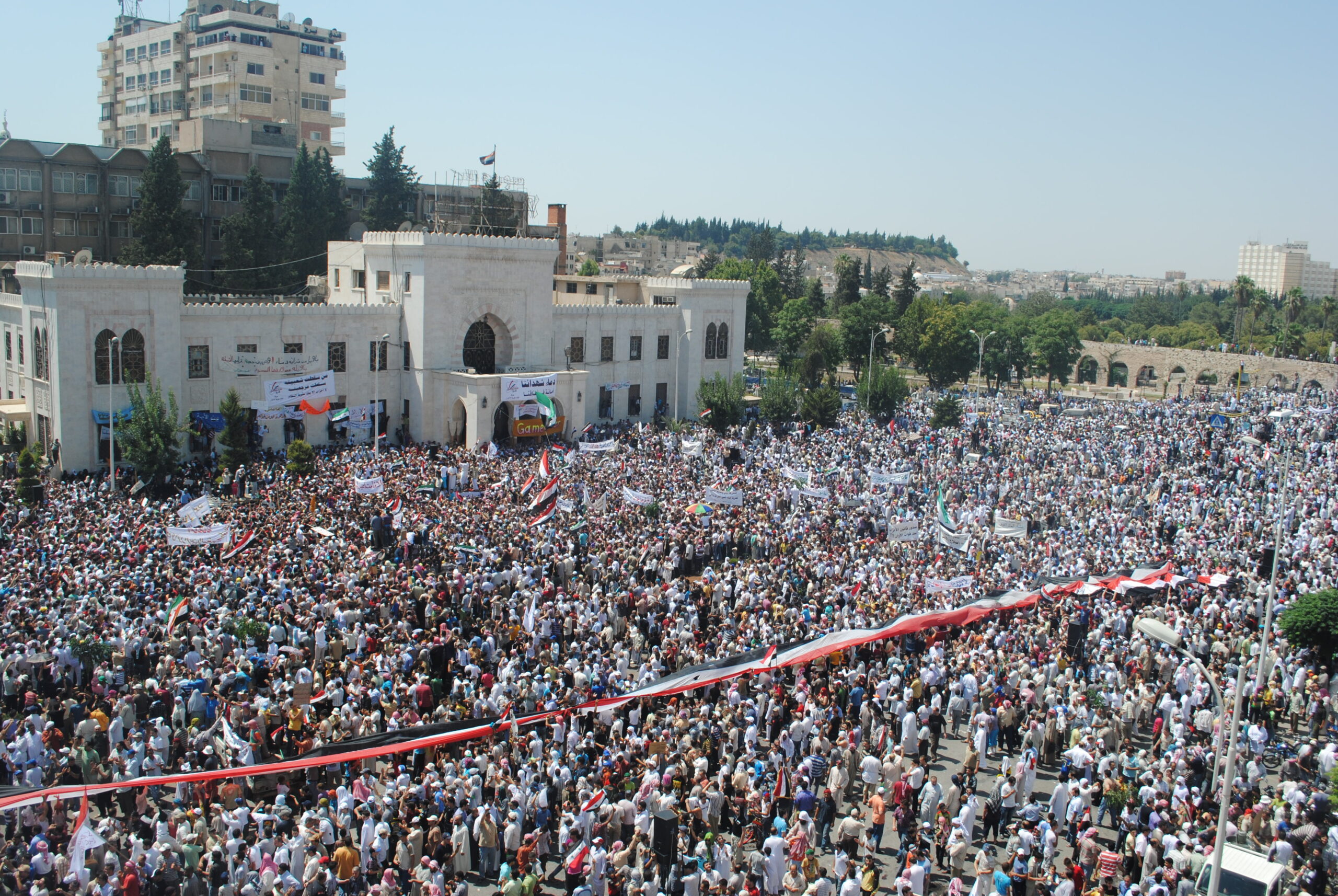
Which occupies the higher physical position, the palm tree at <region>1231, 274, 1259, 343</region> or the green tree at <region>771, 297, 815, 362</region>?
the palm tree at <region>1231, 274, 1259, 343</region>

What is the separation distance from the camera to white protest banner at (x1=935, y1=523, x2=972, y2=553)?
26531mm

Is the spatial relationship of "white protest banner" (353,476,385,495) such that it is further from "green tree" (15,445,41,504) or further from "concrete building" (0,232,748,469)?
"green tree" (15,445,41,504)

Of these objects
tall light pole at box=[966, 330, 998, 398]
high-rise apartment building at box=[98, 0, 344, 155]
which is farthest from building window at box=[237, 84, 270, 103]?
tall light pole at box=[966, 330, 998, 398]

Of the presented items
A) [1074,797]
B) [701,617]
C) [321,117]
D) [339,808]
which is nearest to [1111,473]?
[701,617]

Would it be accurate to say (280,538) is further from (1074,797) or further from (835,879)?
(1074,797)

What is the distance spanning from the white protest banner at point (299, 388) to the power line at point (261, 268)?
1992 cm

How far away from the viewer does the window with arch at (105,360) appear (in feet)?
115

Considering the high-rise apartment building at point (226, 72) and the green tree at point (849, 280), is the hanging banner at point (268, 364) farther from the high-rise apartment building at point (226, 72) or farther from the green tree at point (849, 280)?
the green tree at point (849, 280)

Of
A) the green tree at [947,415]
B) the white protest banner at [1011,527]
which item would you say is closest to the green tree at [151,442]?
the white protest banner at [1011,527]

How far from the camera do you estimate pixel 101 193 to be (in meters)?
59.6

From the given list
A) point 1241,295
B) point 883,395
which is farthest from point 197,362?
point 1241,295

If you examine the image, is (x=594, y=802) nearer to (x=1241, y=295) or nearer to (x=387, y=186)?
(x=387, y=186)

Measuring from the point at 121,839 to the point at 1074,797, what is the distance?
41.4ft

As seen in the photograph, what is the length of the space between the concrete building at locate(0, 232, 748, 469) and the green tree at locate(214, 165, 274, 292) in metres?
6.59
